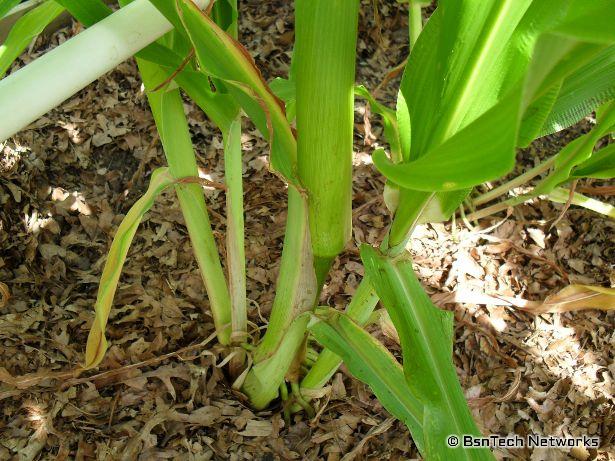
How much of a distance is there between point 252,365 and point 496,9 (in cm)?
58

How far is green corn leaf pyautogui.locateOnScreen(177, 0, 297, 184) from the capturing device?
0.46 meters

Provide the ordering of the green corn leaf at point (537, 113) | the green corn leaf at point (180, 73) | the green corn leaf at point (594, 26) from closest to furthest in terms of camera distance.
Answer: the green corn leaf at point (594, 26)
the green corn leaf at point (537, 113)
the green corn leaf at point (180, 73)

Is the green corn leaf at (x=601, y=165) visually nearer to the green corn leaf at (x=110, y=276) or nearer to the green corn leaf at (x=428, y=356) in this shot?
the green corn leaf at (x=428, y=356)

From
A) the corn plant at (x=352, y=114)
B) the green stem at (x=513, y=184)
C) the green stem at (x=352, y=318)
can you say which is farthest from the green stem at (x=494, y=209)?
the green stem at (x=352, y=318)

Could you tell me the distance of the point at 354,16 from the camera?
0.46 m

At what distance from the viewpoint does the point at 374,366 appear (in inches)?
23.1

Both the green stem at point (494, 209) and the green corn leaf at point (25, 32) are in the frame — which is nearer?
the green corn leaf at point (25, 32)

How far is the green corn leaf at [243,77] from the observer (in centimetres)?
46

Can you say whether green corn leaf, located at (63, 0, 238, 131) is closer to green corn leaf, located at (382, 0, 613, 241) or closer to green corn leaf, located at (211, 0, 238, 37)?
green corn leaf, located at (211, 0, 238, 37)

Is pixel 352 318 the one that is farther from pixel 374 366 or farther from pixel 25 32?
pixel 25 32

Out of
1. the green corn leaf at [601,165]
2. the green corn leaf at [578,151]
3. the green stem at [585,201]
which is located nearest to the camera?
the green corn leaf at [578,151]

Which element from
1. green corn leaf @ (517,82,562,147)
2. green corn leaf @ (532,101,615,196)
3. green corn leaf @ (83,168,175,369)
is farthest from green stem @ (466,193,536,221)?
green corn leaf @ (83,168,175,369)

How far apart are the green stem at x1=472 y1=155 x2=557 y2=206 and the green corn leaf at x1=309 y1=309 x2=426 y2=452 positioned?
2.00 feet

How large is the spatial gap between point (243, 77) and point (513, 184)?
76 centimetres
